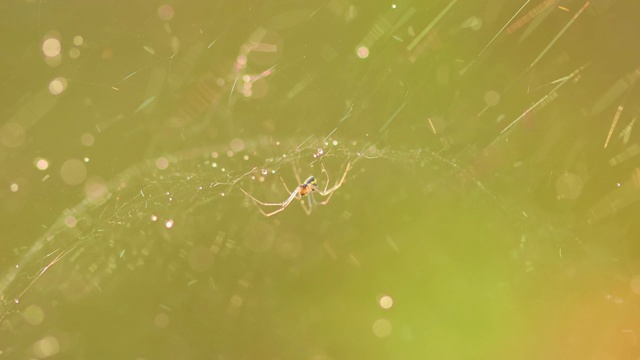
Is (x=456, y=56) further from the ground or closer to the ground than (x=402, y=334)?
further from the ground

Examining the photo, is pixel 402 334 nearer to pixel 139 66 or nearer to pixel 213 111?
pixel 213 111

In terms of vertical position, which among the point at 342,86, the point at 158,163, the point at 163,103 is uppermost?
the point at 163,103

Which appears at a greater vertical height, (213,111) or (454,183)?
(213,111)

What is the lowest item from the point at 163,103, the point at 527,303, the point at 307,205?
the point at 527,303

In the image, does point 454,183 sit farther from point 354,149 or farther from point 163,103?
point 163,103

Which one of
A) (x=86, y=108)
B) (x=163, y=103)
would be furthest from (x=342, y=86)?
(x=86, y=108)

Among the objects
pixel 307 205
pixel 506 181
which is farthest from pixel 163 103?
pixel 506 181

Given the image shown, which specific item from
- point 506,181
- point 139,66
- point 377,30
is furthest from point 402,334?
point 139,66

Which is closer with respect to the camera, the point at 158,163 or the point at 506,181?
the point at 158,163
